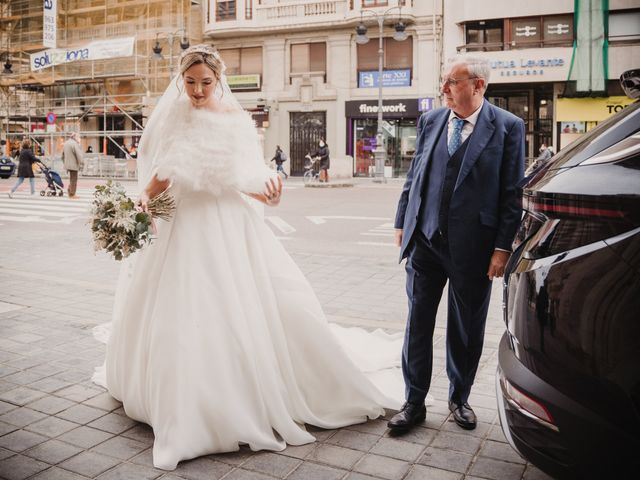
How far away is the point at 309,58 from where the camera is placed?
110 feet

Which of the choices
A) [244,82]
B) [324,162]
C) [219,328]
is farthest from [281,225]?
[244,82]

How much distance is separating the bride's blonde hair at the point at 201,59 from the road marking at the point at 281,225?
8.37 m

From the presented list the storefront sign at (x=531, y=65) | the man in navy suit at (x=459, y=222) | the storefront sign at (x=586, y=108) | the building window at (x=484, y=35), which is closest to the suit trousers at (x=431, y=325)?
the man in navy suit at (x=459, y=222)

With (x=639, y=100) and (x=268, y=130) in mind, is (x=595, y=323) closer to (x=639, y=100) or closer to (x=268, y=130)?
(x=639, y=100)

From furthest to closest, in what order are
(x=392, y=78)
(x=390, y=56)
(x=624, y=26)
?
(x=390, y=56)
(x=392, y=78)
(x=624, y=26)

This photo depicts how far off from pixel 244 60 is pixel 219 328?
109ft

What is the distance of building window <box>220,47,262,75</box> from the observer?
34.7m

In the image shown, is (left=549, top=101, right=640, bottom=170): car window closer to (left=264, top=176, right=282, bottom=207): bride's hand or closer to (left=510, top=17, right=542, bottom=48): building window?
(left=264, top=176, right=282, bottom=207): bride's hand

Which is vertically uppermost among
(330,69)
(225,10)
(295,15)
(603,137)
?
(225,10)

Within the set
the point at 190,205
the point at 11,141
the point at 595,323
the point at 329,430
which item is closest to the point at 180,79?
the point at 190,205

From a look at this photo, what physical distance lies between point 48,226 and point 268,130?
864 inches

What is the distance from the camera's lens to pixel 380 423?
3652 millimetres

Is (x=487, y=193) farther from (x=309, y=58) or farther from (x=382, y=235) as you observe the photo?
(x=309, y=58)

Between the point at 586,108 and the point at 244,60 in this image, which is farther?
the point at 244,60
